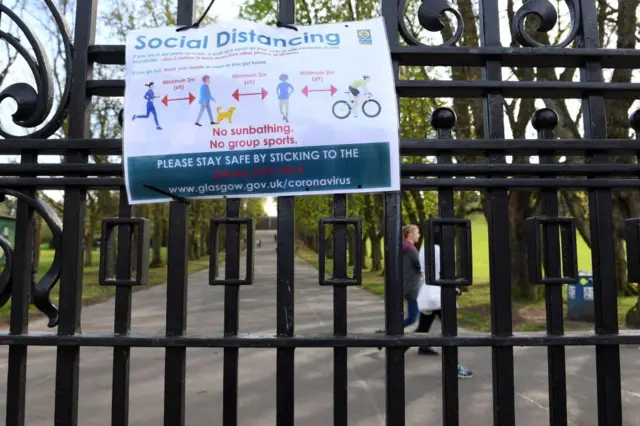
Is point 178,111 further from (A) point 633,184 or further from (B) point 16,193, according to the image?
(A) point 633,184

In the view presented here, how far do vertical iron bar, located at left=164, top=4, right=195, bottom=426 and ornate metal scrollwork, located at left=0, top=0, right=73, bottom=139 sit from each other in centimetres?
58

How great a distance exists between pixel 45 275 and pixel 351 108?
133 centimetres

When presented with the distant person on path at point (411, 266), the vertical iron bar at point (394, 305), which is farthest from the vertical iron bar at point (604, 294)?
the distant person on path at point (411, 266)

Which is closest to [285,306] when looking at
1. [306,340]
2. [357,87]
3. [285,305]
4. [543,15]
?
[285,305]

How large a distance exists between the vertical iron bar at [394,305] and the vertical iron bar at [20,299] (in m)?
1.27

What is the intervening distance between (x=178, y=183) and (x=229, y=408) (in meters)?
0.87

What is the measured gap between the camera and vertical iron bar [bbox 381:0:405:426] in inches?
73.4

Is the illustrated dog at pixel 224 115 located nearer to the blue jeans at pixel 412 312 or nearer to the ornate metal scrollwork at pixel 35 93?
the ornate metal scrollwork at pixel 35 93

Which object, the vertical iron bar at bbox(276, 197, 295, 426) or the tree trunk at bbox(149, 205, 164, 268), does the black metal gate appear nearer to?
the vertical iron bar at bbox(276, 197, 295, 426)

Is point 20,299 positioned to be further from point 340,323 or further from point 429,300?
point 429,300

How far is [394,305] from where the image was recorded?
6.12 feet

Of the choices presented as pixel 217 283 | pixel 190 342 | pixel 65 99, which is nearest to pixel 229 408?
pixel 190 342

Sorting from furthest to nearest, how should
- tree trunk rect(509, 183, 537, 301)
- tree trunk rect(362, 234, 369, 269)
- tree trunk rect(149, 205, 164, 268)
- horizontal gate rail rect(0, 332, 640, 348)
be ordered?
1. tree trunk rect(149, 205, 164, 268)
2. tree trunk rect(509, 183, 537, 301)
3. tree trunk rect(362, 234, 369, 269)
4. horizontal gate rail rect(0, 332, 640, 348)

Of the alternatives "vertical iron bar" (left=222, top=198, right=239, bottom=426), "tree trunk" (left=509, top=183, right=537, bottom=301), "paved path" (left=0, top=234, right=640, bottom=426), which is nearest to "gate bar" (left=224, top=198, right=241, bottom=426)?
"vertical iron bar" (left=222, top=198, right=239, bottom=426)
